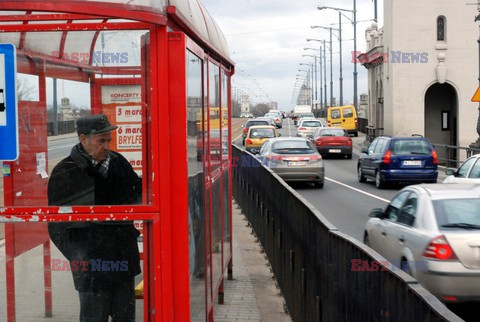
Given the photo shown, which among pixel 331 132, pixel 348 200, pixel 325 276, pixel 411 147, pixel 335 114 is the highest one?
pixel 335 114

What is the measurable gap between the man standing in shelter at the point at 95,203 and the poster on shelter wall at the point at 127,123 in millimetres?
92

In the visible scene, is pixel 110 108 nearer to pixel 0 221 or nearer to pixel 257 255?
pixel 0 221

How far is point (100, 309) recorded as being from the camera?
4598mm

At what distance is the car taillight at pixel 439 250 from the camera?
7785mm

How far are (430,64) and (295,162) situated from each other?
24.6 metres

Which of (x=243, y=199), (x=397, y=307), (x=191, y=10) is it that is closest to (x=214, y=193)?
(x=191, y=10)

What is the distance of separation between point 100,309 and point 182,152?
1115 millimetres

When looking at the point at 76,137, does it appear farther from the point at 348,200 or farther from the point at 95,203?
the point at 348,200

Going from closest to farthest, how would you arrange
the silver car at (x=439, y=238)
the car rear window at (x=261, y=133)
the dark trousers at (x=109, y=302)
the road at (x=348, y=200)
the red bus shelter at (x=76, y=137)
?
the red bus shelter at (x=76, y=137) < the dark trousers at (x=109, y=302) < the silver car at (x=439, y=238) < the road at (x=348, y=200) < the car rear window at (x=261, y=133)

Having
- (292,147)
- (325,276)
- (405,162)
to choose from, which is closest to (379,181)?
(405,162)

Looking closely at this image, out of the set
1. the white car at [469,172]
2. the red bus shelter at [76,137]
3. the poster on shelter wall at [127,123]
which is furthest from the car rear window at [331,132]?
the red bus shelter at [76,137]

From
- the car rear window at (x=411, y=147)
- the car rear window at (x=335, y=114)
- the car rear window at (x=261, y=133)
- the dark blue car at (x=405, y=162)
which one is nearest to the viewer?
the dark blue car at (x=405, y=162)

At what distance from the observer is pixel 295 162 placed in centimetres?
2302

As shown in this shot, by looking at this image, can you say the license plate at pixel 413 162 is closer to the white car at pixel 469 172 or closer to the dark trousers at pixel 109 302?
the white car at pixel 469 172
